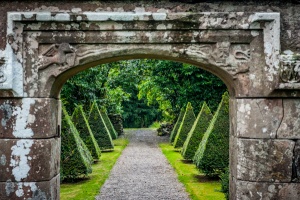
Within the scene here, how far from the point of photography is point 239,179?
207 inches

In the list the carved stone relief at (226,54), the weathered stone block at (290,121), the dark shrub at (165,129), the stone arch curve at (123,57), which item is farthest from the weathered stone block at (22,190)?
the dark shrub at (165,129)

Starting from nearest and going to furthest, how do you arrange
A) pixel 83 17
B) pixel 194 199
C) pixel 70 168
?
pixel 83 17, pixel 194 199, pixel 70 168

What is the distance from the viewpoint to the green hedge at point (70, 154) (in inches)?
396

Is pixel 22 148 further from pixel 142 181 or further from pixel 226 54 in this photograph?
pixel 142 181

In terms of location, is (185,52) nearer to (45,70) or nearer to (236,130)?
(236,130)

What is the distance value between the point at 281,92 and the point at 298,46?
0.67 m

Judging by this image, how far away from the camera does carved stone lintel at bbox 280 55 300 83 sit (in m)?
4.97

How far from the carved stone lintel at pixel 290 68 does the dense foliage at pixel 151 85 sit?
9.22m

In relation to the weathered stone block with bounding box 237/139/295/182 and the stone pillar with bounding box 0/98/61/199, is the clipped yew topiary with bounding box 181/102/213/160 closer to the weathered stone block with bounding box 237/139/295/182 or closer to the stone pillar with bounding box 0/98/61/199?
the weathered stone block with bounding box 237/139/295/182

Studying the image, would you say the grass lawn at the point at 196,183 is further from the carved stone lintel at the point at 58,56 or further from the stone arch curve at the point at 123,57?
the carved stone lintel at the point at 58,56

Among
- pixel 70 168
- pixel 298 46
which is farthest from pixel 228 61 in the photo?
pixel 70 168

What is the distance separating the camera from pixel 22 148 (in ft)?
16.9

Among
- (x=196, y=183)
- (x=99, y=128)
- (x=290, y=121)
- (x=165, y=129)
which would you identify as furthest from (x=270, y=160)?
(x=165, y=129)

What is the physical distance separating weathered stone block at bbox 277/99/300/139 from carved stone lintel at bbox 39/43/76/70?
9.64ft
